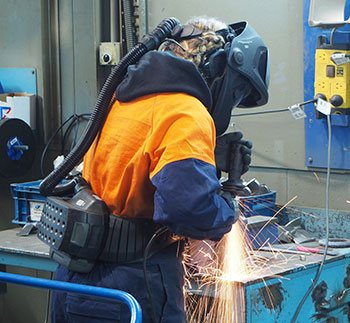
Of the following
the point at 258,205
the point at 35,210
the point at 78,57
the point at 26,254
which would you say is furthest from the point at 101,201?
the point at 78,57

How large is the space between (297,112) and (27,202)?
163 centimetres

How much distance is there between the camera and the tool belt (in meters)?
2.07

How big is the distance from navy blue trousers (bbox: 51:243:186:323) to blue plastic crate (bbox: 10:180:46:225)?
1.42 metres

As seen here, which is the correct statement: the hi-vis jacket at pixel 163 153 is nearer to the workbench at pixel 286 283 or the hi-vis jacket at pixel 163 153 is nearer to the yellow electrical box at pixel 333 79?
the workbench at pixel 286 283

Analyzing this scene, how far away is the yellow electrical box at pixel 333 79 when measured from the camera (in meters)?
3.21

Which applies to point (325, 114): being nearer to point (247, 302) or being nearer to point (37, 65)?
point (247, 302)

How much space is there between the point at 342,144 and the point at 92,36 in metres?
1.84

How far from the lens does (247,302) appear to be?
7.84ft

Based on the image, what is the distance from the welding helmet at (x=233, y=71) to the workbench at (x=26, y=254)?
1203 mm

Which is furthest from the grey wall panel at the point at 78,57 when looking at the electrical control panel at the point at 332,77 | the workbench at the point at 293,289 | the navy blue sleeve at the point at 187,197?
the navy blue sleeve at the point at 187,197

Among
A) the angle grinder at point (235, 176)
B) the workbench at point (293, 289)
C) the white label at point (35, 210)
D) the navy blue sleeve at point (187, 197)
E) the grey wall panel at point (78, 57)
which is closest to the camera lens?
the navy blue sleeve at point (187, 197)

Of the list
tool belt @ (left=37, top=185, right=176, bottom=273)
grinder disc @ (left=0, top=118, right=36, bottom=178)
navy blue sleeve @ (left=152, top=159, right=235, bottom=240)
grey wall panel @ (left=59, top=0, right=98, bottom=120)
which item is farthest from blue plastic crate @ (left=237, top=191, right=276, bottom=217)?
grinder disc @ (left=0, top=118, right=36, bottom=178)

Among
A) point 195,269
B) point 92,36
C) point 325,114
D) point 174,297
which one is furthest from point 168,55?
point 92,36

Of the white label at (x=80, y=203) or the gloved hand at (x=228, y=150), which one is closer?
the white label at (x=80, y=203)
